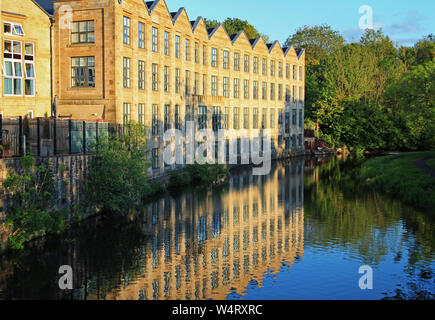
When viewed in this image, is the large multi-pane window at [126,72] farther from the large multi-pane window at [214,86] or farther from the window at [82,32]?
the large multi-pane window at [214,86]

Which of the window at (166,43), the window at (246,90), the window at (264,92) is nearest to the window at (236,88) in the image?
the window at (246,90)

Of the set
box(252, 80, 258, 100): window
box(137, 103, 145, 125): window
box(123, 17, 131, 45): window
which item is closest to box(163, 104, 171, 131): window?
box(137, 103, 145, 125): window

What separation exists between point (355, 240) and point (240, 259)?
269 inches

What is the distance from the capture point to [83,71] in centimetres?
4053

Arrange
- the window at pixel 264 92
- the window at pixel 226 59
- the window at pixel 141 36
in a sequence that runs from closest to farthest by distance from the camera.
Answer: the window at pixel 141 36 → the window at pixel 226 59 → the window at pixel 264 92

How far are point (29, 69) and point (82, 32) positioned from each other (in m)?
5.15

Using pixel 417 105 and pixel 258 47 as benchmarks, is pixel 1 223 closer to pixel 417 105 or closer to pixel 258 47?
pixel 417 105

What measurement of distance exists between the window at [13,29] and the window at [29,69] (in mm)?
1106

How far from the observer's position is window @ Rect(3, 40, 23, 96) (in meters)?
35.5

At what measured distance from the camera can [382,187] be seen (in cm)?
4438

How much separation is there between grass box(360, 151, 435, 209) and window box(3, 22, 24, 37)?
99.2 feet

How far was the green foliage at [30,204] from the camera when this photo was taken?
73.4 feet

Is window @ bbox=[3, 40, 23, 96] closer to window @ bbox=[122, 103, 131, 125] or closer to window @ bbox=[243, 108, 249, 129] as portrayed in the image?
window @ bbox=[122, 103, 131, 125]

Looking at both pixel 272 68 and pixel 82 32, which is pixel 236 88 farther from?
pixel 82 32
